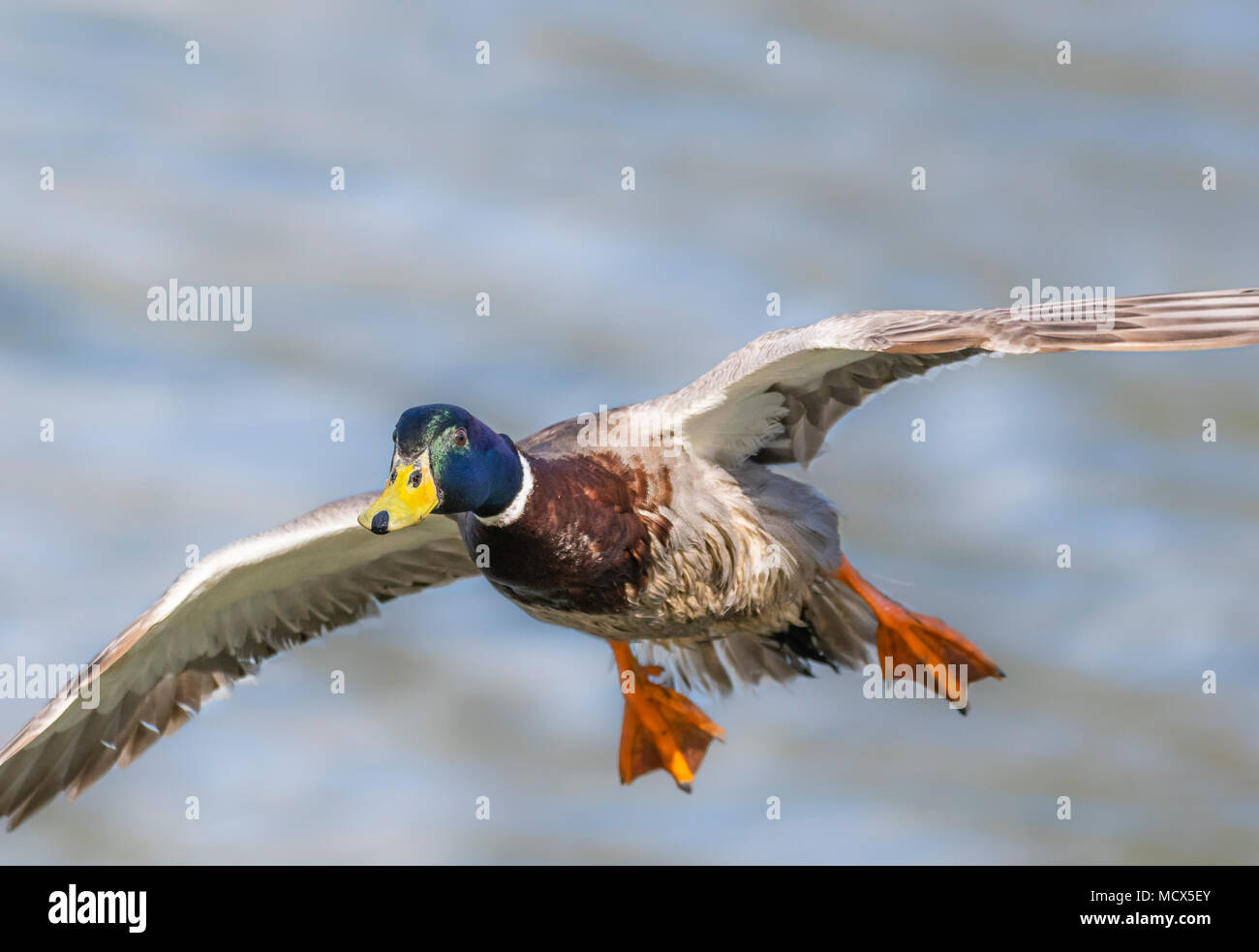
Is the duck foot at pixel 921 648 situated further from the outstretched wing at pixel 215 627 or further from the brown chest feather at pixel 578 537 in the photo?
the outstretched wing at pixel 215 627

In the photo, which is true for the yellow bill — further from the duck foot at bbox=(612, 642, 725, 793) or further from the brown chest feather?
the duck foot at bbox=(612, 642, 725, 793)

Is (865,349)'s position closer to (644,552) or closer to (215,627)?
(644,552)

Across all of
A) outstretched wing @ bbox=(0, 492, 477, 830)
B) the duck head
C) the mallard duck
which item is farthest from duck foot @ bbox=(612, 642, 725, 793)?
the duck head

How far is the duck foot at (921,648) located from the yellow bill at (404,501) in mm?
2388

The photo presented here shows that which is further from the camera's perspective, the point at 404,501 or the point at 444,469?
the point at 444,469

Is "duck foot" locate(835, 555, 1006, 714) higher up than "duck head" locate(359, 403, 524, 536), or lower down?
lower down

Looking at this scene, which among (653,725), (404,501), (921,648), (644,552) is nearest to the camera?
(404,501)

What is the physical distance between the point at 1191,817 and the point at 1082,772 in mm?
1542

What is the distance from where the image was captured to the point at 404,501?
703 cm

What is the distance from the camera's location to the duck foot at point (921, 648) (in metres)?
8.75

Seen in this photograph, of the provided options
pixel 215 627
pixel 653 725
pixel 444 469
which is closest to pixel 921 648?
pixel 653 725

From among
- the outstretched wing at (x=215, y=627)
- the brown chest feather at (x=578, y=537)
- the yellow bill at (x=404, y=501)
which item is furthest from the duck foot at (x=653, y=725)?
the yellow bill at (x=404, y=501)

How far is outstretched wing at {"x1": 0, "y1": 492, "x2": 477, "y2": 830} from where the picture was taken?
852 centimetres

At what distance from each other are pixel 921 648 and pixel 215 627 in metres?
3.51
